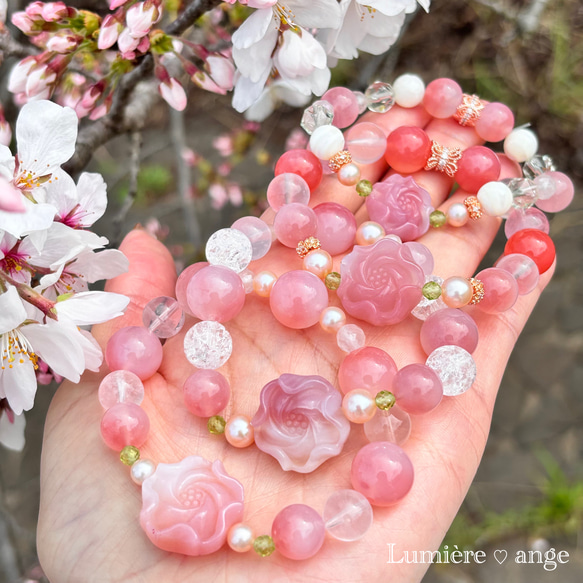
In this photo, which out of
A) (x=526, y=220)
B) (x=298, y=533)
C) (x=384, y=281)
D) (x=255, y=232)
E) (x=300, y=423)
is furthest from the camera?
(x=526, y=220)

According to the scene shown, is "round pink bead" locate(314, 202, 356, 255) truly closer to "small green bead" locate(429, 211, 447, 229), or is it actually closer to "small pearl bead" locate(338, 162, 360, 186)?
"small pearl bead" locate(338, 162, 360, 186)

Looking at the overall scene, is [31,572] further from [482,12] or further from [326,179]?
[482,12]

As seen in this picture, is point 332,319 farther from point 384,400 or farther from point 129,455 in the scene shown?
point 129,455

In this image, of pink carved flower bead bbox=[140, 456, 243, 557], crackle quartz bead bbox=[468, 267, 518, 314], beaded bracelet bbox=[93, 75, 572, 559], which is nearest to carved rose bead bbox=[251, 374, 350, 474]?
beaded bracelet bbox=[93, 75, 572, 559]

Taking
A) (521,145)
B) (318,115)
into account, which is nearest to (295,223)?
(318,115)

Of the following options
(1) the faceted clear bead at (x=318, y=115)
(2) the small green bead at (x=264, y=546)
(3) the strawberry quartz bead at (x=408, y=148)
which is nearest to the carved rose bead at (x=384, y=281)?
(3) the strawberry quartz bead at (x=408, y=148)

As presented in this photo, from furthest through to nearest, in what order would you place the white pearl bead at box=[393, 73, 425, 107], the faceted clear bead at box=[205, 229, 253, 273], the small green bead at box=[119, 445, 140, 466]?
1. the white pearl bead at box=[393, 73, 425, 107]
2. the faceted clear bead at box=[205, 229, 253, 273]
3. the small green bead at box=[119, 445, 140, 466]
